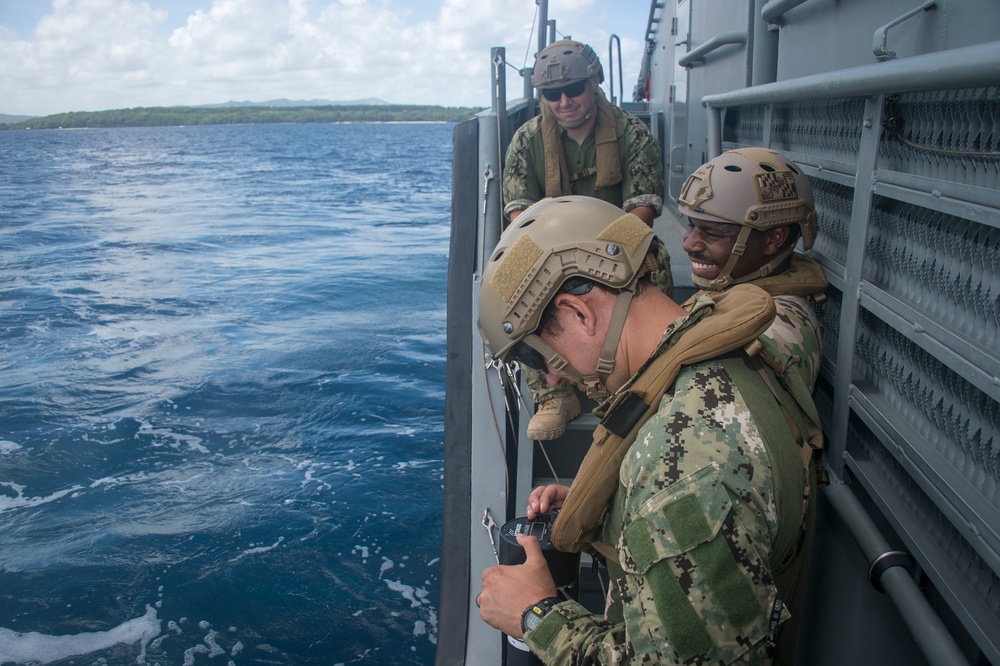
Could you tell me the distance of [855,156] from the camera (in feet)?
7.21

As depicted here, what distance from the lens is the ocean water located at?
4840mm

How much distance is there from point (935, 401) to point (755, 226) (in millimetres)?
867

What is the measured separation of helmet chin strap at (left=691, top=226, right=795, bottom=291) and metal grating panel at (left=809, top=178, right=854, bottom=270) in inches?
5.5

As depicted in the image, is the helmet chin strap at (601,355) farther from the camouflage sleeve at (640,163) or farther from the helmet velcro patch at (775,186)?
the camouflage sleeve at (640,163)

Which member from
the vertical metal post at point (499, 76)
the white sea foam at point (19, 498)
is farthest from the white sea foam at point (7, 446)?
the vertical metal post at point (499, 76)

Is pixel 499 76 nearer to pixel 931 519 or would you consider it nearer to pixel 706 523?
pixel 931 519

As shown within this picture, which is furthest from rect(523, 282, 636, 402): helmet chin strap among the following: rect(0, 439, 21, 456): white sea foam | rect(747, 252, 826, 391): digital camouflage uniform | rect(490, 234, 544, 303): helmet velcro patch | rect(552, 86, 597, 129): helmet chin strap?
rect(0, 439, 21, 456): white sea foam

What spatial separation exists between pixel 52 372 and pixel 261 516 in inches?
199

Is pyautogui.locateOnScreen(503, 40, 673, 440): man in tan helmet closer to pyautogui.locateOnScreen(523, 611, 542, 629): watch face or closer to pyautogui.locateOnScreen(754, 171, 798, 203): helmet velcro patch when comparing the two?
pyautogui.locateOnScreen(754, 171, 798, 203): helmet velcro patch

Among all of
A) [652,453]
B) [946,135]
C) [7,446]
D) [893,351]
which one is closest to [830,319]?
[893,351]

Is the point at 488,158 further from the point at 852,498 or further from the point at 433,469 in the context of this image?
the point at 433,469

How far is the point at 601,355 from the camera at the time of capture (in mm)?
1489

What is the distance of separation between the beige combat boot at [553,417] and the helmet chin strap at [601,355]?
148cm

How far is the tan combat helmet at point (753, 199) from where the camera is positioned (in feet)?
7.85
